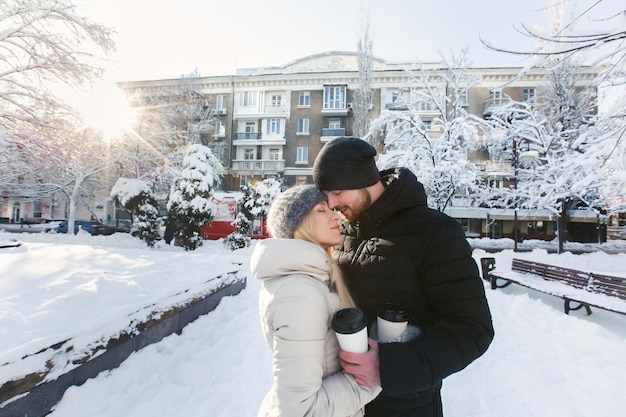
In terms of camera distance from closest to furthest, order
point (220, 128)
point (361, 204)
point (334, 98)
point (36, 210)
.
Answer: point (361, 204)
point (334, 98)
point (220, 128)
point (36, 210)

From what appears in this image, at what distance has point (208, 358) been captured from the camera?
4.14 metres

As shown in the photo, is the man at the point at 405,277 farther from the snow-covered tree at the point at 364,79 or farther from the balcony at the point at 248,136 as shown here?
the balcony at the point at 248,136

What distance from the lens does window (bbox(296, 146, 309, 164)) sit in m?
33.7

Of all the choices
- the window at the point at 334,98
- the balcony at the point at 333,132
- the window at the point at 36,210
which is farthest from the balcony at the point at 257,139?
the window at the point at 36,210

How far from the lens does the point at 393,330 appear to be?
4.60ft

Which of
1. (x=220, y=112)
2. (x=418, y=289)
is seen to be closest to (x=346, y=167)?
(x=418, y=289)

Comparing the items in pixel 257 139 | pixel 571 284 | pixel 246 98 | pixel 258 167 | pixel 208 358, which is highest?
pixel 246 98

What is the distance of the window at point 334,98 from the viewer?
32.8m

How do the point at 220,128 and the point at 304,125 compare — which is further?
the point at 220,128

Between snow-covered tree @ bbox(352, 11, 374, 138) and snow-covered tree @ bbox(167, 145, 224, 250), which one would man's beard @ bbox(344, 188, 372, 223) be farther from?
snow-covered tree @ bbox(352, 11, 374, 138)

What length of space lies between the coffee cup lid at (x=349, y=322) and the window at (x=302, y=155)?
1284 inches

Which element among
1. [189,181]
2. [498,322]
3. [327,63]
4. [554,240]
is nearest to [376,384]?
[498,322]

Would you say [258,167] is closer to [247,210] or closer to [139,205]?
[139,205]

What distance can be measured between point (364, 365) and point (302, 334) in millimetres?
289
